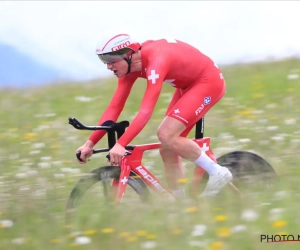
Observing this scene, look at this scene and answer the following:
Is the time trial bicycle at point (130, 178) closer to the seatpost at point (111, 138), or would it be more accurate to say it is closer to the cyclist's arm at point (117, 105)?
the seatpost at point (111, 138)

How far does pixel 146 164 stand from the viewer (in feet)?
29.5

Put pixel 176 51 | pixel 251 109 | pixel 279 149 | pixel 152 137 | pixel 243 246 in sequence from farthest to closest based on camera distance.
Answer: pixel 251 109 < pixel 152 137 < pixel 279 149 < pixel 176 51 < pixel 243 246

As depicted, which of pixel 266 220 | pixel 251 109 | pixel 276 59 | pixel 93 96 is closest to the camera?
pixel 266 220

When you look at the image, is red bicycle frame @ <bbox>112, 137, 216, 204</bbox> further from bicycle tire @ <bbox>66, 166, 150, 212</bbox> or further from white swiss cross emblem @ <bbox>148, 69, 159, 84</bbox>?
white swiss cross emblem @ <bbox>148, 69, 159, 84</bbox>

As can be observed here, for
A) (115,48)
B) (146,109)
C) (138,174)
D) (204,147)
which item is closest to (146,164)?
(204,147)

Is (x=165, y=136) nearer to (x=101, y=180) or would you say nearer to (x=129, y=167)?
(x=129, y=167)

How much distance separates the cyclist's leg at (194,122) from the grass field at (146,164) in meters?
0.47

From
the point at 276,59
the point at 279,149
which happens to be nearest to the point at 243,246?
the point at 279,149

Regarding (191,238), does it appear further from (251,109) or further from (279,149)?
(251,109)

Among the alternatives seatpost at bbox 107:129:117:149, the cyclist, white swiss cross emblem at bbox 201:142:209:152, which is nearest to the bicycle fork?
seatpost at bbox 107:129:117:149

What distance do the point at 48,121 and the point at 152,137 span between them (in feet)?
7.28

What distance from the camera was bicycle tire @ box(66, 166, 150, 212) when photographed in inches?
286

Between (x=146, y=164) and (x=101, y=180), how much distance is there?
Answer: 170cm

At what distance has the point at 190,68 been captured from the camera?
7.47m
